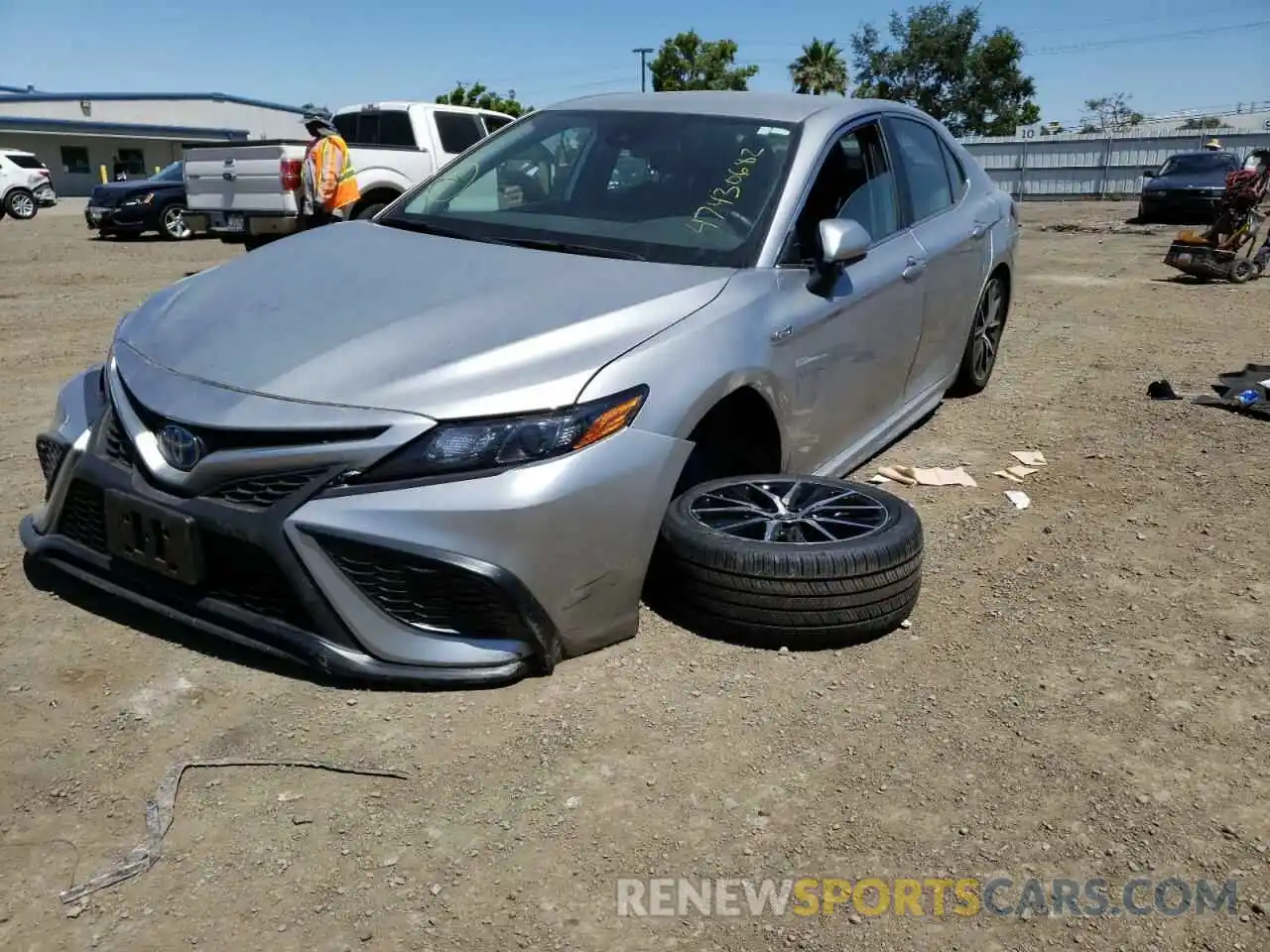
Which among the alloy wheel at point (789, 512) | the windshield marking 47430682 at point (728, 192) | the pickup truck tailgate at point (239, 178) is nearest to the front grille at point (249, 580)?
the alloy wheel at point (789, 512)

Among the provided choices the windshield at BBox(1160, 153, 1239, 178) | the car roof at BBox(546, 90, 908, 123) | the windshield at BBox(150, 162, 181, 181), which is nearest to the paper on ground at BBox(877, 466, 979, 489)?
the car roof at BBox(546, 90, 908, 123)

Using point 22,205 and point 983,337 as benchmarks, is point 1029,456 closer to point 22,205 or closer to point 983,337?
point 983,337

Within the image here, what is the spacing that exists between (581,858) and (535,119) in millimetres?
3243

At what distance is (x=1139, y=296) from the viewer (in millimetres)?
10812

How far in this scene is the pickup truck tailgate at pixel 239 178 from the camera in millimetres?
12047

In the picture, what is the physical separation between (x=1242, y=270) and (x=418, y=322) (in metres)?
11.9

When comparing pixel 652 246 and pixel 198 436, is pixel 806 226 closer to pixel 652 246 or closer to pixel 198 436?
pixel 652 246

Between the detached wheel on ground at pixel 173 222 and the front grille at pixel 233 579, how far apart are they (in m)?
17.2

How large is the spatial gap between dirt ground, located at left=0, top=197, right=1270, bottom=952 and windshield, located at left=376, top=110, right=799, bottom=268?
1.29 m

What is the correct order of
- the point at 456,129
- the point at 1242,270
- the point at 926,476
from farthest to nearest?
the point at 456,129 → the point at 1242,270 → the point at 926,476

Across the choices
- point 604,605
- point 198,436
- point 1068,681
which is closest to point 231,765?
point 198,436

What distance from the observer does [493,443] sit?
2.60 metres

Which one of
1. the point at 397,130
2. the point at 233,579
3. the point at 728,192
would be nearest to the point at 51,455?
the point at 233,579
